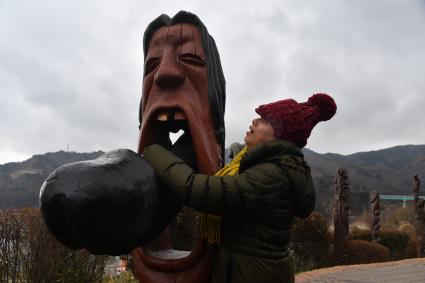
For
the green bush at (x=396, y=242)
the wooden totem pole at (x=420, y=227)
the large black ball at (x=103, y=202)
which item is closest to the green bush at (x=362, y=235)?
the green bush at (x=396, y=242)

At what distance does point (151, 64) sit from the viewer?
2506mm

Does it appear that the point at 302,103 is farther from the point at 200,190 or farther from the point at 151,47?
the point at 151,47

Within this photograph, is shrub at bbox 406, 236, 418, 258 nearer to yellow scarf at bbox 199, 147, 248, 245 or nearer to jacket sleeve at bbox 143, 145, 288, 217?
yellow scarf at bbox 199, 147, 248, 245

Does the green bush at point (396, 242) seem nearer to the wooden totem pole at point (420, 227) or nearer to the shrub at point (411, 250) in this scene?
the shrub at point (411, 250)

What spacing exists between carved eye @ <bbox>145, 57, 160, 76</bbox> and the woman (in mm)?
733

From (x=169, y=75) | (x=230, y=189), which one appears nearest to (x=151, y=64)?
(x=169, y=75)

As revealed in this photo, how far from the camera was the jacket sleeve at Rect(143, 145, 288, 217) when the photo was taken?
1.72 meters

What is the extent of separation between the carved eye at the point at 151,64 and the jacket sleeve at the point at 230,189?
94 cm

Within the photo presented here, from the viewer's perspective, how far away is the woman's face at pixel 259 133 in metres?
1.98

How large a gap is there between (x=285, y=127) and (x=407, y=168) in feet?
339

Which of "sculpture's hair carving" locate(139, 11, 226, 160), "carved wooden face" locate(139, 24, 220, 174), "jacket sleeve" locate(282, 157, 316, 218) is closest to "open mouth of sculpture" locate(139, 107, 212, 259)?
"carved wooden face" locate(139, 24, 220, 174)

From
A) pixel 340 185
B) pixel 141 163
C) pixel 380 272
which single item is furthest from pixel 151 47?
pixel 340 185

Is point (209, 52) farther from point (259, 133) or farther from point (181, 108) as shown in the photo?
point (259, 133)

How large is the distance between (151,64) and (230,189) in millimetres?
1142
